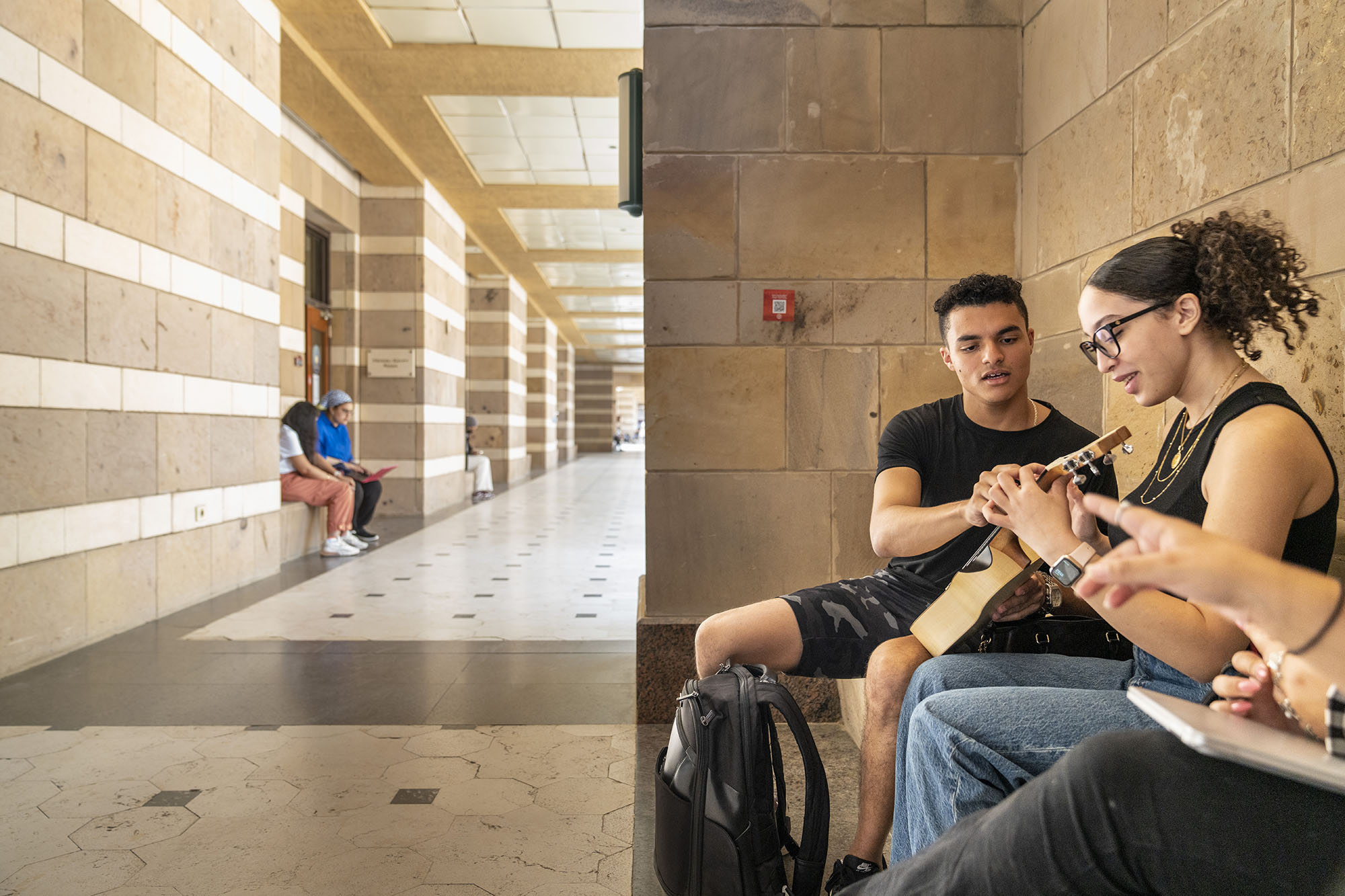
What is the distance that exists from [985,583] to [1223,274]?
0.69m

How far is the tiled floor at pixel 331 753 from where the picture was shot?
2.04m

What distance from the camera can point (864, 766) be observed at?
1.82 m

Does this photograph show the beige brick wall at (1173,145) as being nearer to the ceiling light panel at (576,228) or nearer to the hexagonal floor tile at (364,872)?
the hexagonal floor tile at (364,872)

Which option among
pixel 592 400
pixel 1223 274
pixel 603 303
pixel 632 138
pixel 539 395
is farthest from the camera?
pixel 592 400

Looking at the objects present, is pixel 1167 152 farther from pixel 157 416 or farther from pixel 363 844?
pixel 157 416

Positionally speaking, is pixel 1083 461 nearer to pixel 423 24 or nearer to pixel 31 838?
pixel 31 838

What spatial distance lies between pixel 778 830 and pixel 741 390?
5.72 feet

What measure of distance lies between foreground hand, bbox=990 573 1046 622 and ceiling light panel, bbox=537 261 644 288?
13.2m

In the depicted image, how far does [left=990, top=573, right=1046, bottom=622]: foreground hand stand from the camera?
1799mm

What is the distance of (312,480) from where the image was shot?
701 cm

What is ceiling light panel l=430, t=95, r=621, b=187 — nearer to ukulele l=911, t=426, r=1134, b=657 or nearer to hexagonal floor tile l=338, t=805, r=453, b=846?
hexagonal floor tile l=338, t=805, r=453, b=846

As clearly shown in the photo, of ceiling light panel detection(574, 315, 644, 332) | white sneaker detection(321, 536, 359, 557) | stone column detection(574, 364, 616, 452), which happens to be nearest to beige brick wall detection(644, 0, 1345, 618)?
white sneaker detection(321, 536, 359, 557)

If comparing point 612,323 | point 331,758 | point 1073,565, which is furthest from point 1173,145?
point 612,323

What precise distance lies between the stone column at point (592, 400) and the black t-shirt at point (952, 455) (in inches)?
1440
